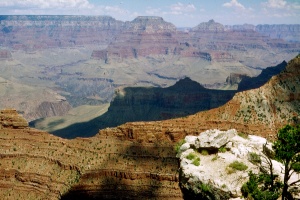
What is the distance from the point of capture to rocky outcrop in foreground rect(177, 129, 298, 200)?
24.1m

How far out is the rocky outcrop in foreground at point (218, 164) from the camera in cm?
2409

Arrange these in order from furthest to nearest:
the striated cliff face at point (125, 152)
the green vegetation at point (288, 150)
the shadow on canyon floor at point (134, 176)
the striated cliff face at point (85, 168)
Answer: the striated cliff face at point (125, 152), the striated cliff face at point (85, 168), the shadow on canyon floor at point (134, 176), the green vegetation at point (288, 150)

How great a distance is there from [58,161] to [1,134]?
18.2m

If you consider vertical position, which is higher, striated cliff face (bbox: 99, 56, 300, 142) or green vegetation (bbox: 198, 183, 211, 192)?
green vegetation (bbox: 198, 183, 211, 192)

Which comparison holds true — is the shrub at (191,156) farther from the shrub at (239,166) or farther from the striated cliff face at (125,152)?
the striated cliff face at (125,152)

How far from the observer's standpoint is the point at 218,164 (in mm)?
26578

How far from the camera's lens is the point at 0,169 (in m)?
74.6

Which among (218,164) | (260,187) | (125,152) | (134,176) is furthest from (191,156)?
(125,152)

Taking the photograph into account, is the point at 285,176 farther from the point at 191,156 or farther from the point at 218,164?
the point at 191,156

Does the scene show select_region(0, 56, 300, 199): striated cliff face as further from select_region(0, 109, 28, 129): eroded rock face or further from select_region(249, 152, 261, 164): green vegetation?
select_region(249, 152, 261, 164): green vegetation

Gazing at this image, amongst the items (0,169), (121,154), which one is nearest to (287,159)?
(121,154)

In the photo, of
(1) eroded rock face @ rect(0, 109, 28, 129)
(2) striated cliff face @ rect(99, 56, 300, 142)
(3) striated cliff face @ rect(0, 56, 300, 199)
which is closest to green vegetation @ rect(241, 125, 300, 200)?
(3) striated cliff face @ rect(0, 56, 300, 199)

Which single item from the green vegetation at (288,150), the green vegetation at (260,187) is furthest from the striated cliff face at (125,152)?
the green vegetation at (288,150)

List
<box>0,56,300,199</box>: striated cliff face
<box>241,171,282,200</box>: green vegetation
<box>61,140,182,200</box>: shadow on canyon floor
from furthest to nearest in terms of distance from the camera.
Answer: <box>0,56,300,199</box>: striated cliff face, <box>61,140,182,200</box>: shadow on canyon floor, <box>241,171,282,200</box>: green vegetation
